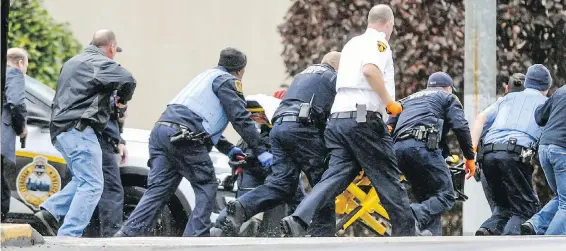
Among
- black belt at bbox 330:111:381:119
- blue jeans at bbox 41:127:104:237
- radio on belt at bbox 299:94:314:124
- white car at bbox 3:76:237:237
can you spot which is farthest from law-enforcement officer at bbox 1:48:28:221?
black belt at bbox 330:111:381:119

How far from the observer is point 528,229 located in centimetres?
1188

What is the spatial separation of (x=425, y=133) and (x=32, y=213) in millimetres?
3121

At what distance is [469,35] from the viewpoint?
40.7ft

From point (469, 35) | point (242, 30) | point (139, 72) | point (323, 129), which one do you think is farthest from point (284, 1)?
point (323, 129)

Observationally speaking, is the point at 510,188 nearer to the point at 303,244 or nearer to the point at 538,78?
the point at 538,78

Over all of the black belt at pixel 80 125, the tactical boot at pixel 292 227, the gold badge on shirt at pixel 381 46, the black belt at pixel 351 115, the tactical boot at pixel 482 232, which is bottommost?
the tactical boot at pixel 482 232

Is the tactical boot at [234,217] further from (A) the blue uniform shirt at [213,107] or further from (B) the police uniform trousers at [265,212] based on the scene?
(B) the police uniform trousers at [265,212]

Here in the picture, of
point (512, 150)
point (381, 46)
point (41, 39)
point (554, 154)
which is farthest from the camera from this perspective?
point (41, 39)

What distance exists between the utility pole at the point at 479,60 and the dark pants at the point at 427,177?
29.3 inches

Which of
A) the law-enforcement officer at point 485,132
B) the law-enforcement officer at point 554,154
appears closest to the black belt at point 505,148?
the law-enforcement officer at point 485,132

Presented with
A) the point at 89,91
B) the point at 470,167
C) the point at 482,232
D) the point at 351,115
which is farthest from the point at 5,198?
the point at 482,232

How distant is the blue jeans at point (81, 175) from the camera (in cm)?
1059

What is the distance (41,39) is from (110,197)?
5331 millimetres

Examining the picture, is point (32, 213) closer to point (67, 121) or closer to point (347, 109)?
point (67, 121)
